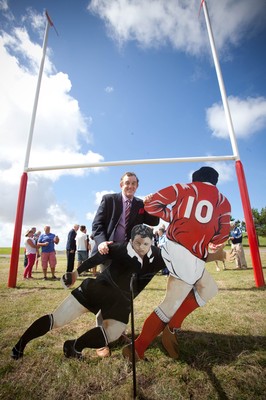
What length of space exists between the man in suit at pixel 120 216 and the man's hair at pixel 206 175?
0.84 metres

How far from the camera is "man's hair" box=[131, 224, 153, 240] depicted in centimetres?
260

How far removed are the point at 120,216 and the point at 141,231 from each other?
1.20 ft

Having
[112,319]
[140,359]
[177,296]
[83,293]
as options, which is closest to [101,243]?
[83,293]

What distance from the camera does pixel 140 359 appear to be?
2.34m

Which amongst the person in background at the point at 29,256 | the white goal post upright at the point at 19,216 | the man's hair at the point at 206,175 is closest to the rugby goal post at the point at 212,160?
the white goal post upright at the point at 19,216

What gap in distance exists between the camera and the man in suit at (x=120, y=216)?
2684 millimetres

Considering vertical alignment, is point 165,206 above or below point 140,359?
above

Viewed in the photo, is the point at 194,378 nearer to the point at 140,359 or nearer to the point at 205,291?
the point at 140,359

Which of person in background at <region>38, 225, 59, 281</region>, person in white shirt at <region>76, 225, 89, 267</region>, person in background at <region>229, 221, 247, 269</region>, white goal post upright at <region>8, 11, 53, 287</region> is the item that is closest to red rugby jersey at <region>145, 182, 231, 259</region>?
white goal post upright at <region>8, 11, 53, 287</region>

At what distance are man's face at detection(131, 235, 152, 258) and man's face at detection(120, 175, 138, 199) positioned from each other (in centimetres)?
61

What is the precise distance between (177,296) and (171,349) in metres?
0.62

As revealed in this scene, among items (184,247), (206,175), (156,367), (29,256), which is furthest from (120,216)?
(29,256)

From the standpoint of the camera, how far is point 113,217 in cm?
275

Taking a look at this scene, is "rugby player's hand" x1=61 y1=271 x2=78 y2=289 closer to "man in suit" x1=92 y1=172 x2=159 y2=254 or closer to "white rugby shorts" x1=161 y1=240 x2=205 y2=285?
"man in suit" x1=92 y1=172 x2=159 y2=254
